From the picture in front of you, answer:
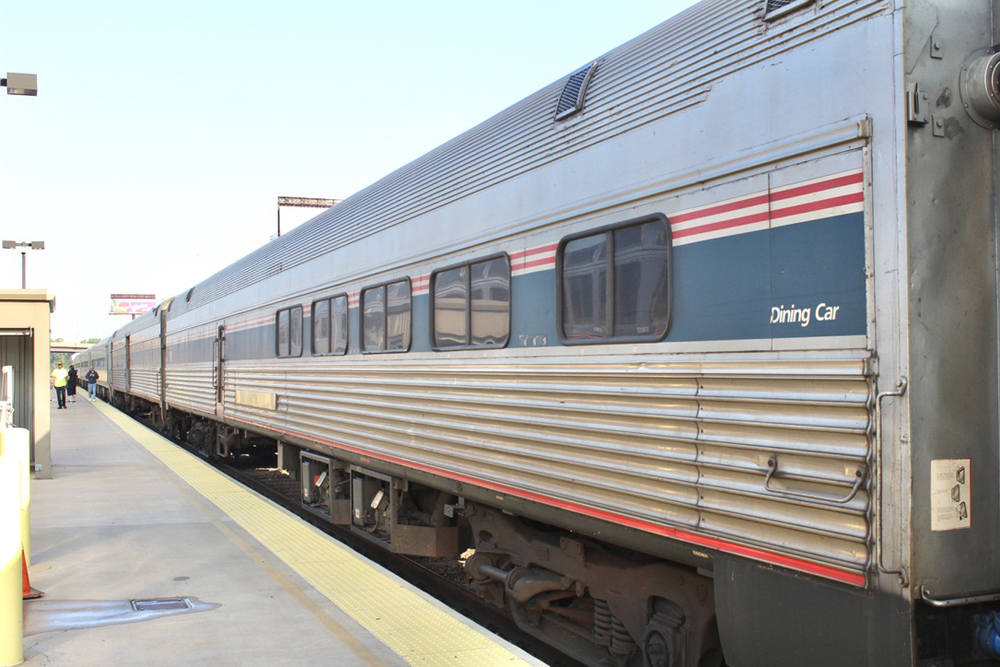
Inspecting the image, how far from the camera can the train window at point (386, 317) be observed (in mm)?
6891

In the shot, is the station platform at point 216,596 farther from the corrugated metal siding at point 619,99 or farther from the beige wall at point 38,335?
the corrugated metal siding at point 619,99

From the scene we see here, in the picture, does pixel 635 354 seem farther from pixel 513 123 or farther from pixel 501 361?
pixel 513 123

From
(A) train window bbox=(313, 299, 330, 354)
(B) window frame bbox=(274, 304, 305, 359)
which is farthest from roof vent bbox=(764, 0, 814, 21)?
(B) window frame bbox=(274, 304, 305, 359)

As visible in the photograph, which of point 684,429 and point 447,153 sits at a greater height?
point 447,153

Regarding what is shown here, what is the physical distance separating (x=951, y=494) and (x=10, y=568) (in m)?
4.08

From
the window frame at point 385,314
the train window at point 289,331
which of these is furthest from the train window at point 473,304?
the train window at point 289,331

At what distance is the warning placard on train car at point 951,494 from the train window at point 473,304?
9.30 ft

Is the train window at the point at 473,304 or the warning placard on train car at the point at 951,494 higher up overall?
the train window at the point at 473,304

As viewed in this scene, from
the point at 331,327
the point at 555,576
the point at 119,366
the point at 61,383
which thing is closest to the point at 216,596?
the point at 555,576

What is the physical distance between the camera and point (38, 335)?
36.3 ft

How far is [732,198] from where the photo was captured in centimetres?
363

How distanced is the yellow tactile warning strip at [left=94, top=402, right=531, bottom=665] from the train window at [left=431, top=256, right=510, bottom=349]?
1.65 metres

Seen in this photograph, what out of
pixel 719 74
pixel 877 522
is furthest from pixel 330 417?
pixel 877 522

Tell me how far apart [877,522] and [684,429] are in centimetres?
Answer: 100
